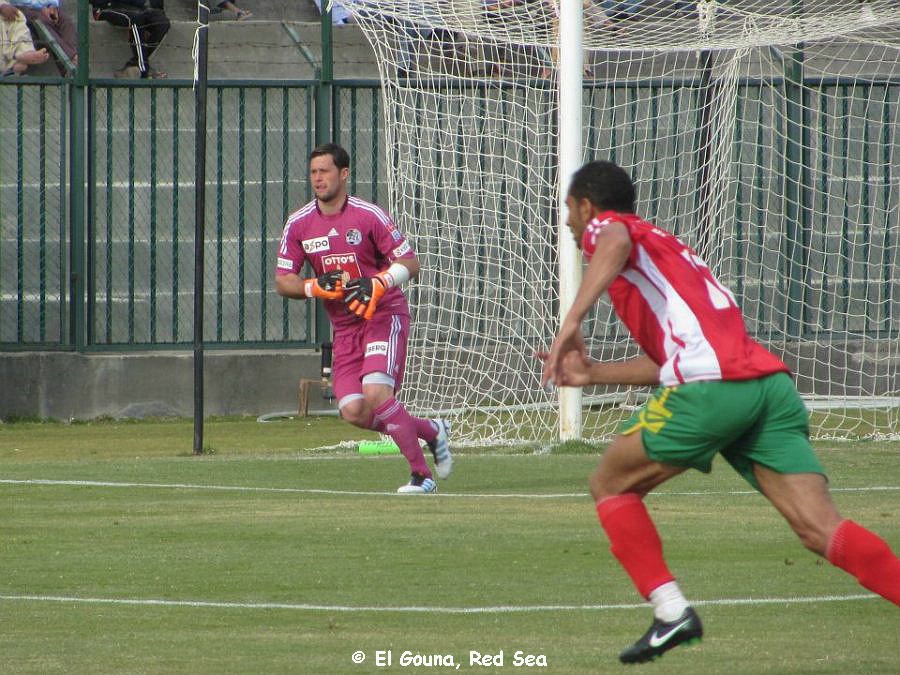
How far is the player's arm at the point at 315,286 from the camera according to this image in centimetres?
1051

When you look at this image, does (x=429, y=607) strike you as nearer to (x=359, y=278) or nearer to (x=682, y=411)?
(x=682, y=411)

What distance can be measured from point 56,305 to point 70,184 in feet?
4.55

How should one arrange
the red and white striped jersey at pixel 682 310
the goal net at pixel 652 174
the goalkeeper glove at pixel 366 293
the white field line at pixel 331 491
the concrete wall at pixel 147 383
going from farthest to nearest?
the concrete wall at pixel 147 383 → the goal net at pixel 652 174 → the white field line at pixel 331 491 → the goalkeeper glove at pixel 366 293 → the red and white striped jersey at pixel 682 310

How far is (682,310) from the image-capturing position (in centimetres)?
555

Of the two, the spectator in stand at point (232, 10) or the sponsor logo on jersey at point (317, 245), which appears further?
the spectator in stand at point (232, 10)

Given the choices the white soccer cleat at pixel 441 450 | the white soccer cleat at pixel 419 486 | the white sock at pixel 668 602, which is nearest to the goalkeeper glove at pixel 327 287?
the white soccer cleat at pixel 441 450

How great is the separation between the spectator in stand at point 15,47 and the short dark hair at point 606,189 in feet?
45.9

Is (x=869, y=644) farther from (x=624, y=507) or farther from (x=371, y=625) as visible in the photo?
(x=371, y=625)

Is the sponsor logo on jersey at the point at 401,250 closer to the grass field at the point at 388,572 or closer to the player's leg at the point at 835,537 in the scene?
the grass field at the point at 388,572

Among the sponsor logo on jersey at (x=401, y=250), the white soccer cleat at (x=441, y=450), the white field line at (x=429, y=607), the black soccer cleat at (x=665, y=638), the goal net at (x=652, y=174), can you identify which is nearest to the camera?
the black soccer cleat at (x=665, y=638)

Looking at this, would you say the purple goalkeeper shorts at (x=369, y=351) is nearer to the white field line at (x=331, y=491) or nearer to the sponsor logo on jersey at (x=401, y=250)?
the sponsor logo on jersey at (x=401, y=250)

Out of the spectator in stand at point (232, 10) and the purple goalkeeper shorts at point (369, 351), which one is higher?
the spectator in stand at point (232, 10)

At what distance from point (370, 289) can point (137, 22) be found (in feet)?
32.3

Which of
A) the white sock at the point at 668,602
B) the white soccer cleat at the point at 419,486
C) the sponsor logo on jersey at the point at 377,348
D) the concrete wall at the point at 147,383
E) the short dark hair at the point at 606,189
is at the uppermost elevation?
the short dark hair at the point at 606,189
